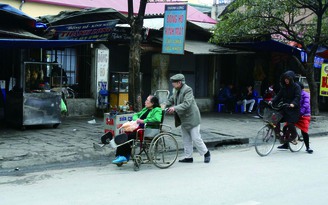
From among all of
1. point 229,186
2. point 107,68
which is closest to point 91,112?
point 107,68

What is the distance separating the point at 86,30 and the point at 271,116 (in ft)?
23.4

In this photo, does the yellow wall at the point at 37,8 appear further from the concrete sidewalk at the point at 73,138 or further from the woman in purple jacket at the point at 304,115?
the woman in purple jacket at the point at 304,115

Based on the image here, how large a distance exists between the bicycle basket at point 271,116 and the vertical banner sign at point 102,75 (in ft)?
21.3

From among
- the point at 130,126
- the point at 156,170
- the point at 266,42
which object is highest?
the point at 266,42

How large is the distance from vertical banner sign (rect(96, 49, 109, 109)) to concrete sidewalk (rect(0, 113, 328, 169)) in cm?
70

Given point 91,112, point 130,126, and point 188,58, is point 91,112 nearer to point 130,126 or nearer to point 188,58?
point 188,58

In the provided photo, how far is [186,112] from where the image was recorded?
318 inches

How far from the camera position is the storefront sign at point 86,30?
13.3 meters

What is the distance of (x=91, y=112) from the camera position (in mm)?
14562

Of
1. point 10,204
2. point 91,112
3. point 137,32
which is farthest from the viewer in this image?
point 91,112

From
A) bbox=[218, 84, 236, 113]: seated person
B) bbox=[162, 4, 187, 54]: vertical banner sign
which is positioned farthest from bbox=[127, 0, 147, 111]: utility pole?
bbox=[218, 84, 236, 113]: seated person

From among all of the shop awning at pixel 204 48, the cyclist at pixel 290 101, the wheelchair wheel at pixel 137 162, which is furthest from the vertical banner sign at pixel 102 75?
the wheelchair wheel at pixel 137 162

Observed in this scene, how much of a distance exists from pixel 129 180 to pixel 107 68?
8330mm

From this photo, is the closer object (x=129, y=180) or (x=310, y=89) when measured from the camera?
(x=129, y=180)
